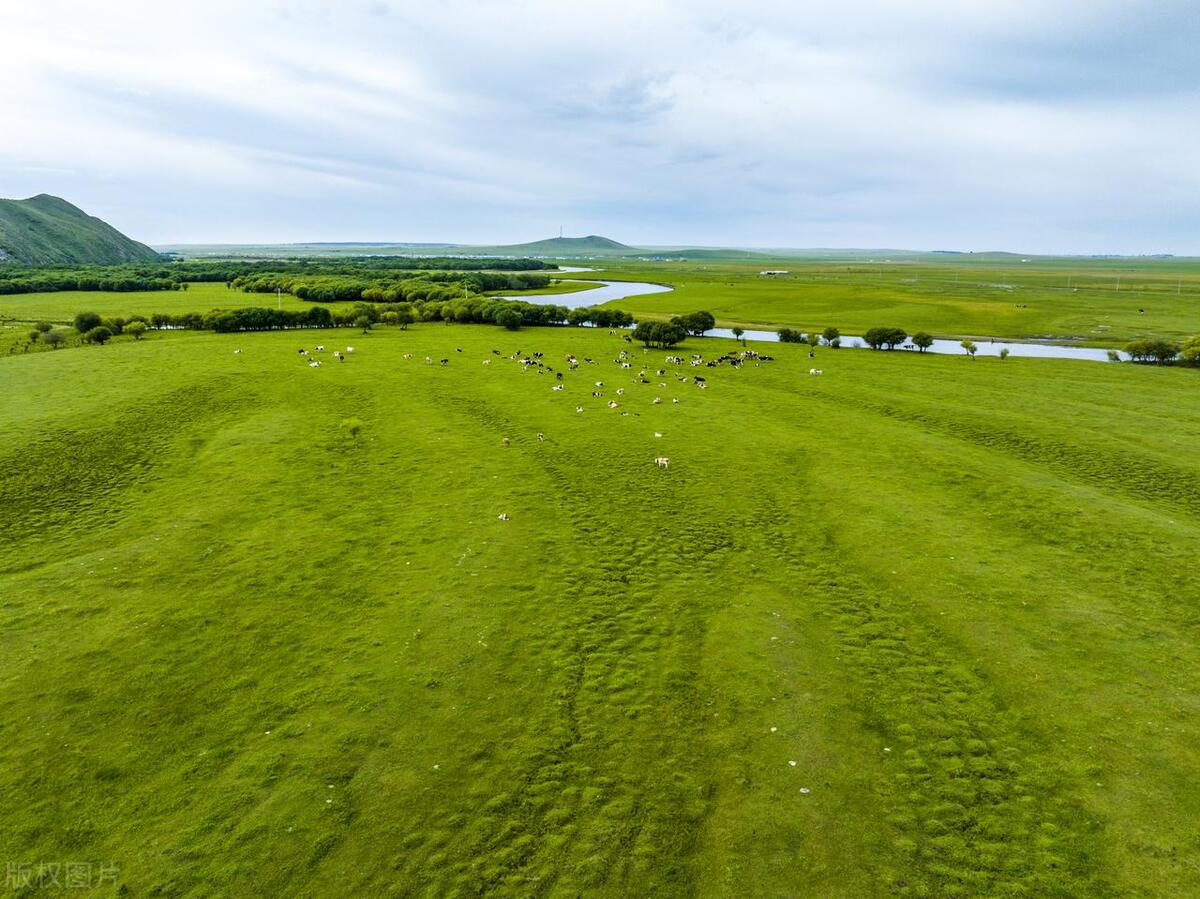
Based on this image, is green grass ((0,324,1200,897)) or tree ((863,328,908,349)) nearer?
green grass ((0,324,1200,897))

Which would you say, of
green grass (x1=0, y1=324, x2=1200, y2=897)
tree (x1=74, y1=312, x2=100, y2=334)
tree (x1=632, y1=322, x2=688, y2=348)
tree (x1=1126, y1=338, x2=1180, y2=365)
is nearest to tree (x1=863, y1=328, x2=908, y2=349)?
tree (x1=1126, y1=338, x2=1180, y2=365)

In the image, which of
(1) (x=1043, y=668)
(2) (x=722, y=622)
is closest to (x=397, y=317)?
(2) (x=722, y=622)

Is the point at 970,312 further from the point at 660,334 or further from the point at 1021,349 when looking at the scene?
the point at 660,334

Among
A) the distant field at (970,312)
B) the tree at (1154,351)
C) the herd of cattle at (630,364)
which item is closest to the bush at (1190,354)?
the tree at (1154,351)

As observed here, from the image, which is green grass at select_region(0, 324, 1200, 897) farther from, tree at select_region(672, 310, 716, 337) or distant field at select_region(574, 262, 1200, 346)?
distant field at select_region(574, 262, 1200, 346)

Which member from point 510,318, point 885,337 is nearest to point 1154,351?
point 885,337

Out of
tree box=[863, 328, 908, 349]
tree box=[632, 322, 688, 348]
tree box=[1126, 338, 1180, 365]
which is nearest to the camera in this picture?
tree box=[1126, 338, 1180, 365]

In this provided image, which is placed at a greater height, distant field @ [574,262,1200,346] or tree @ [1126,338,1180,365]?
distant field @ [574,262,1200,346]

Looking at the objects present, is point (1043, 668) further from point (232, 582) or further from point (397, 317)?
point (397, 317)
